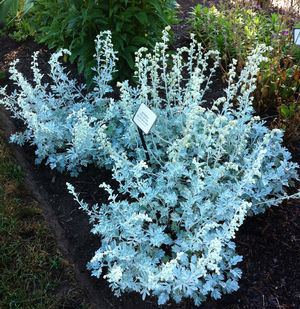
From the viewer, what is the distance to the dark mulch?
2166mm

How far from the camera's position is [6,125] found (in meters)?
3.51

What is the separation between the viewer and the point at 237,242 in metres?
2.44

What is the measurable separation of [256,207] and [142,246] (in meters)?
0.78

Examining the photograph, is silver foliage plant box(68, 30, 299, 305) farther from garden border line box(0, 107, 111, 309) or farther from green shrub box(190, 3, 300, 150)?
green shrub box(190, 3, 300, 150)

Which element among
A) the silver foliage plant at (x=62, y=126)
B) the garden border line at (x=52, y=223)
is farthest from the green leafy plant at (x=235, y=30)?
the garden border line at (x=52, y=223)

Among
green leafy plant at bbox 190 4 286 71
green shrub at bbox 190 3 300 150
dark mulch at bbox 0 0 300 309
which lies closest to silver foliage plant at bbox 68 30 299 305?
dark mulch at bbox 0 0 300 309

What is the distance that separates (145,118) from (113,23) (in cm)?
158

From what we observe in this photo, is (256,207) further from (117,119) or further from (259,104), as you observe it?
(117,119)

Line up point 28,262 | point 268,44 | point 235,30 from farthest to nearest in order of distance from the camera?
1. point 268,44
2. point 235,30
3. point 28,262

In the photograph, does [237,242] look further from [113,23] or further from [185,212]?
[113,23]

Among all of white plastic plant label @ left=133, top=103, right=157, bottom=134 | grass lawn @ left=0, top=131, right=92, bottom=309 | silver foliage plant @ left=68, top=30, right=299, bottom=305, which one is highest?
white plastic plant label @ left=133, top=103, right=157, bottom=134

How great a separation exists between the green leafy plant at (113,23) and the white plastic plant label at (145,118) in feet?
4.37

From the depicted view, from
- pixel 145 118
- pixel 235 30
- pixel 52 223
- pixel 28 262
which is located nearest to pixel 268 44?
pixel 235 30

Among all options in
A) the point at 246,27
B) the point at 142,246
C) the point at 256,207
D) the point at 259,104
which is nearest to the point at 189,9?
the point at 246,27
